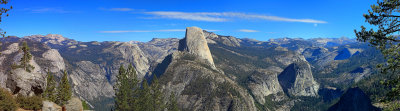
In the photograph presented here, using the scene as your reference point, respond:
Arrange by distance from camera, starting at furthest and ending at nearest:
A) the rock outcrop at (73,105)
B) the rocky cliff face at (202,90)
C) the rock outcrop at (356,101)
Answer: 1. the rocky cliff face at (202,90)
2. the rock outcrop at (356,101)
3. the rock outcrop at (73,105)

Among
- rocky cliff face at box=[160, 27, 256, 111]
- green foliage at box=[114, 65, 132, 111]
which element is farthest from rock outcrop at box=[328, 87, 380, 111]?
green foliage at box=[114, 65, 132, 111]

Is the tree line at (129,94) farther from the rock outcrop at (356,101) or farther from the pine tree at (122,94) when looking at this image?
the rock outcrop at (356,101)

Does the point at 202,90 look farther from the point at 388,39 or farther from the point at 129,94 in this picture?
the point at 388,39

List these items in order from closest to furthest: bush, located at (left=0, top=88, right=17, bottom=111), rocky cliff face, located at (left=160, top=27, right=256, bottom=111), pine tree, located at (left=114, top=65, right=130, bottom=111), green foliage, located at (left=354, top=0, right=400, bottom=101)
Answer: green foliage, located at (left=354, top=0, right=400, bottom=101) < bush, located at (left=0, top=88, right=17, bottom=111) < pine tree, located at (left=114, top=65, right=130, bottom=111) < rocky cliff face, located at (left=160, top=27, right=256, bottom=111)

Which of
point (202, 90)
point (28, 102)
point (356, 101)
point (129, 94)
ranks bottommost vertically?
point (356, 101)

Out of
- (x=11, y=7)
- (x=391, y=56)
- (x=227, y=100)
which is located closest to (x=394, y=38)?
(x=391, y=56)

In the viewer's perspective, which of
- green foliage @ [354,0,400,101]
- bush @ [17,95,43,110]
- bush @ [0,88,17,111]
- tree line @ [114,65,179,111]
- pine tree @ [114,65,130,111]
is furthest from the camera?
tree line @ [114,65,179,111]

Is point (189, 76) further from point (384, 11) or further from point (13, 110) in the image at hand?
point (384, 11)

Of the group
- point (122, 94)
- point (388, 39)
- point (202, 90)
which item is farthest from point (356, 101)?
point (388, 39)

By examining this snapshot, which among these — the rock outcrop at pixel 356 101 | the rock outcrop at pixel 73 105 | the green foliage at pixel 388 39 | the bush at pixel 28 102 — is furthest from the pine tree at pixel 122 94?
the rock outcrop at pixel 356 101

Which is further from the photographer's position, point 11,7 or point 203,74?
point 203,74

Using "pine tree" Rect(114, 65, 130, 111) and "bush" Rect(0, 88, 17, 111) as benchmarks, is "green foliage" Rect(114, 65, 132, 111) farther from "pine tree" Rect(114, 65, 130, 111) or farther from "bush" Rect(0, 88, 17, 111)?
"bush" Rect(0, 88, 17, 111)
